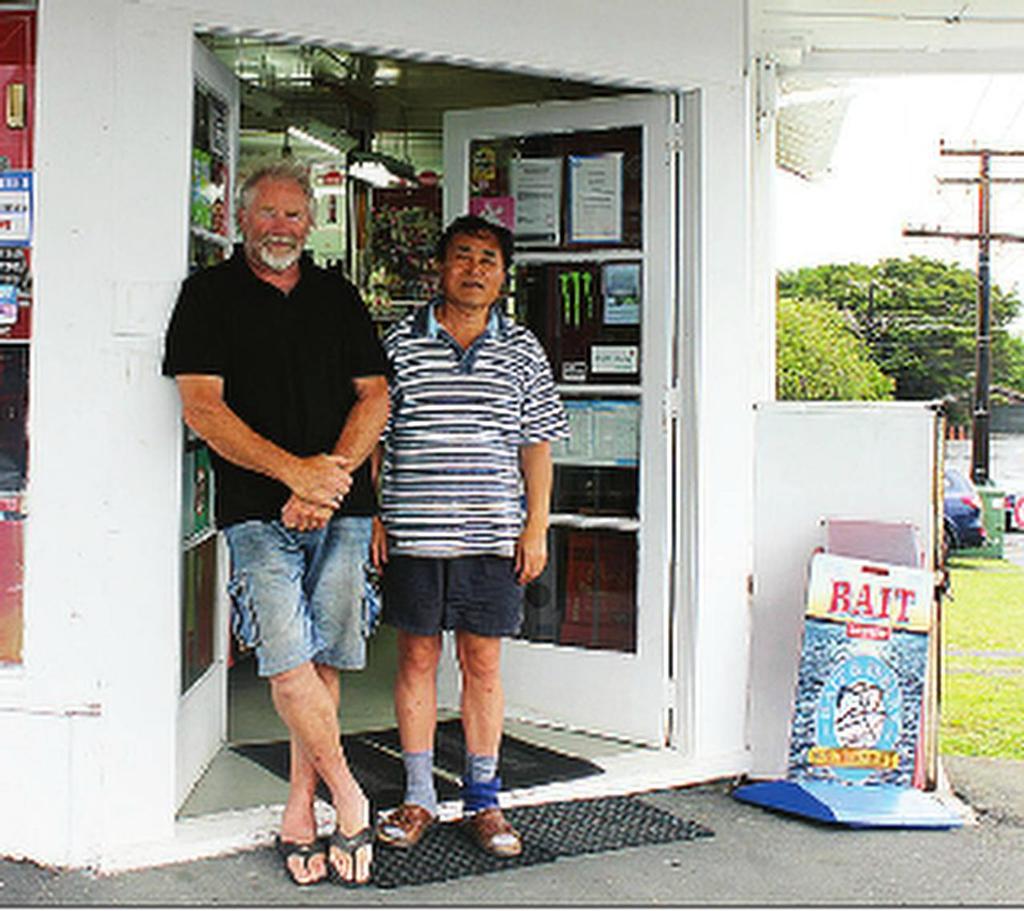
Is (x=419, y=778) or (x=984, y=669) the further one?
(x=984, y=669)

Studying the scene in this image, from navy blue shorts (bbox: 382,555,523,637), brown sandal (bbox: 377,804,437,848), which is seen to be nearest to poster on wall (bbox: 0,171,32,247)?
navy blue shorts (bbox: 382,555,523,637)

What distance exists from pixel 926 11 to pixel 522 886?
12.6 feet

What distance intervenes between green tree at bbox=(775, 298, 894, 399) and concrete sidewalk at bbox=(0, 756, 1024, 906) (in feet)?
72.8

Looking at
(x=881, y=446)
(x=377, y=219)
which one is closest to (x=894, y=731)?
(x=881, y=446)

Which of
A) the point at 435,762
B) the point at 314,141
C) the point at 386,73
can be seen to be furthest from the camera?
the point at 314,141

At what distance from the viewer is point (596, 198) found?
186 inches

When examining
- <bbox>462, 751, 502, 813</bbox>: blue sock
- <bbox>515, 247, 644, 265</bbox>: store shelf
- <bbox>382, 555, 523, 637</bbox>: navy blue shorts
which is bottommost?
<bbox>462, 751, 502, 813</bbox>: blue sock

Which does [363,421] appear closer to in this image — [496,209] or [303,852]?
[303,852]

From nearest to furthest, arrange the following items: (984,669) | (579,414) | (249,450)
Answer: (249,450) < (579,414) < (984,669)

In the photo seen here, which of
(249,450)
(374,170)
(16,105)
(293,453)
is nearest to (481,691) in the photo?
(293,453)

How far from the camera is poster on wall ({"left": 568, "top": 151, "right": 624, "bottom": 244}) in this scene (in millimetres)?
4668

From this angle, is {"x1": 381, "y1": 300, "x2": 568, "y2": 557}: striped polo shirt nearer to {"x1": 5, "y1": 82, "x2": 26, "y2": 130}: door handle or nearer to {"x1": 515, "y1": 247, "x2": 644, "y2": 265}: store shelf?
{"x1": 515, "y1": 247, "x2": 644, "y2": 265}: store shelf

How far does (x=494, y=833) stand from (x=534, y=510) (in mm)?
930

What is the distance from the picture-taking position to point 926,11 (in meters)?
5.16
